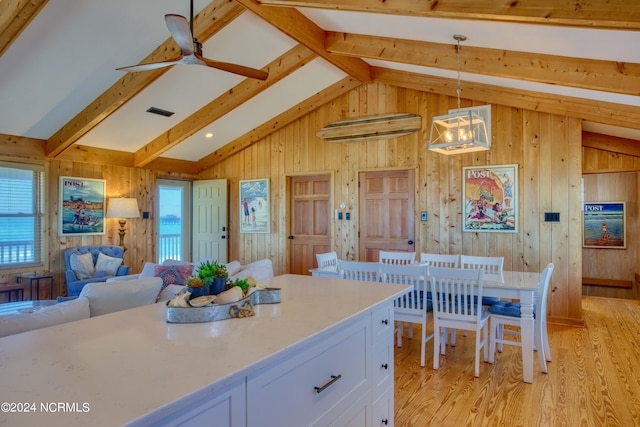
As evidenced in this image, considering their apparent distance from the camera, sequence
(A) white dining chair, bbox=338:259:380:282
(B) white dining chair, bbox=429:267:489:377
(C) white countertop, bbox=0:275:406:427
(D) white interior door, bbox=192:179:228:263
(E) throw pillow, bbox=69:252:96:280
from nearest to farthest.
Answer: (C) white countertop, bbox=0:275:406:427 → (B) white dining chair, bbox=429:267:489:377 → (A) white dining chair, bbox=338:259:380:282 → (E) throw pillow, bbox=69:252:96:280 → (D) white interior door, bbox=192:179:228:263

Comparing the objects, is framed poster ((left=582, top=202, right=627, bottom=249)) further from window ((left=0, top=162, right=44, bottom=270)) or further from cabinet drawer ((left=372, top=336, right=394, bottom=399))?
window ((left=0, top=162, right=44, bottom=270))

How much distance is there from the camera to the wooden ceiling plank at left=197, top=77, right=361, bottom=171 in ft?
20.9

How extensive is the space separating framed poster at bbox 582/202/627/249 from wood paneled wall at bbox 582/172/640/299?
0.24 ft

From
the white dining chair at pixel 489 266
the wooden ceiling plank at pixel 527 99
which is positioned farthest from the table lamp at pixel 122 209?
the white dining chair at pixel 489 266

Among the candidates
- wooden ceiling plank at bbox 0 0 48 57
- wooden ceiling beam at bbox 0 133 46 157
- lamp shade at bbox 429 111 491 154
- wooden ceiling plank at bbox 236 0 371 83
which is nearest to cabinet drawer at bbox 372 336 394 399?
lamp shade at bbox 429 111 491 154

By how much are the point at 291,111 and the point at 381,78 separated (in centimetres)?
165

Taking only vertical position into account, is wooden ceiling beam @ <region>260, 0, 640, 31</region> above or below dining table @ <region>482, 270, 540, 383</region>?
above

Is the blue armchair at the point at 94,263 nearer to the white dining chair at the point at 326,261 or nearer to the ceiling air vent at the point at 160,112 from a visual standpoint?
the ceiling air vent at the point at 160,112

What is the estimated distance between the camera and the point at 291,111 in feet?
22.2

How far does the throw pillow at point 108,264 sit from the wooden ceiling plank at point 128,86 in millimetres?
1622

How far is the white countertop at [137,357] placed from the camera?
86 cm

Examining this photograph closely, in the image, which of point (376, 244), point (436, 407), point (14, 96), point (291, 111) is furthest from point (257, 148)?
point (436, 407)

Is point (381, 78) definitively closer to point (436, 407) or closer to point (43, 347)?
point (436, 407)

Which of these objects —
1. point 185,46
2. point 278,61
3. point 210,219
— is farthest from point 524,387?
point 210,219
